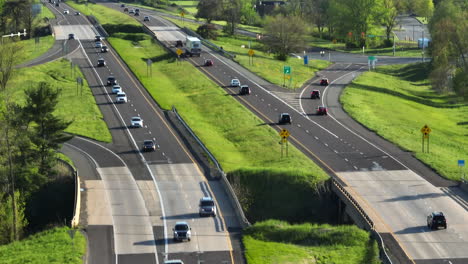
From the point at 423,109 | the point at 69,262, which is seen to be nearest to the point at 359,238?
the point at 69,262

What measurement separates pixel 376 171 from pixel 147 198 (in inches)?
829

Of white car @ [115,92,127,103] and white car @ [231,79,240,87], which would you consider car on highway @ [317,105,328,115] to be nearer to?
white car @ [231,79,240,87]

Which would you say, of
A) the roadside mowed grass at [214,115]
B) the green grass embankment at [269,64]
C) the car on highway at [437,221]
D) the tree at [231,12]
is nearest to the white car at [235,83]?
the roadside mowed grass at [214,115]

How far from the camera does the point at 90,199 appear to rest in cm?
7025

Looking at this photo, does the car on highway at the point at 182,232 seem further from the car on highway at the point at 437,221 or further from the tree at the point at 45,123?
the tree at the point at 45,123

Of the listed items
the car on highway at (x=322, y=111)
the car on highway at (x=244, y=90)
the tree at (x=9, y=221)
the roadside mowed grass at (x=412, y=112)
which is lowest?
the tree at (x=9, y=221)

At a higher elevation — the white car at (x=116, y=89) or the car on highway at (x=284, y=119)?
the white car at (x=116, y=89)

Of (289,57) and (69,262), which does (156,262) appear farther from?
(289,57)

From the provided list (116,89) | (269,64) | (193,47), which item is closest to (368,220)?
(116,89)

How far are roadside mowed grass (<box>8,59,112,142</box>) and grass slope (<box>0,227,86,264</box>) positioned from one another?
3091 centimetres

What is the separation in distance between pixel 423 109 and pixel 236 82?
86.2 feet

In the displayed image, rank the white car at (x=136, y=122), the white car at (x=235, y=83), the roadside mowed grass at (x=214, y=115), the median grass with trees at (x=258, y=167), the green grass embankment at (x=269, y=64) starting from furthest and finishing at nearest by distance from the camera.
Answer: the green grass embankment at (x=269, y=64)
the white car at (x=235, y=83)
the white car at (x=136, y=122)
the roadside mowed grass at (x=214, y=115)
the median grass with trees at (x=258, y=167)

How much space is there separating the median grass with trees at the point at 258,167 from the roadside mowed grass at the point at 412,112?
12.3 meters

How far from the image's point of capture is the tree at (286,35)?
526ft
